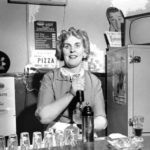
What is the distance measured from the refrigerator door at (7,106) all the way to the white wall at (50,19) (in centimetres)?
35

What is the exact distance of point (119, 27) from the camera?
12.1ft

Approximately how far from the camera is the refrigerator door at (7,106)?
296 centimetres

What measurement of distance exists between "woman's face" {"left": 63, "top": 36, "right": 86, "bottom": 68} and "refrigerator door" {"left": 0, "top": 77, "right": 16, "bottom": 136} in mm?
851

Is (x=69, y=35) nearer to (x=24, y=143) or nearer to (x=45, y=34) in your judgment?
(x=45, y=34)

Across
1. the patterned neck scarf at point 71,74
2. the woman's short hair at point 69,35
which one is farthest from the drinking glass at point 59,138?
the woman's short hair at point 69,35

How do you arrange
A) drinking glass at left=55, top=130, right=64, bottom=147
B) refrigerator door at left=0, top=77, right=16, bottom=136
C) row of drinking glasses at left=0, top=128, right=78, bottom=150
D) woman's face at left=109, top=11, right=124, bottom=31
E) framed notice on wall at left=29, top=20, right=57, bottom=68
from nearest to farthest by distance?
row of drinking glasses at left=0, top=128, right=78, bottom=150 → drinking glass at left=55, top=130, right=64, bottom=147 → refrigerator door at left=0, top=77, right=16, bottom=136 → framed notice on wall at left=29, top=20, right=57, bottom=68 → woman's face at left=109, top=11, right=124, bottom=31

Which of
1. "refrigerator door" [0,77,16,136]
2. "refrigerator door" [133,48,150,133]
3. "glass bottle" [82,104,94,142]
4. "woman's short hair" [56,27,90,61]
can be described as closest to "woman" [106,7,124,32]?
"refrigerator door" [133,48,150,133]

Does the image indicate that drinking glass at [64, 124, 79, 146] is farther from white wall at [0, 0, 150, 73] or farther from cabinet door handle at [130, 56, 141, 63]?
white wall at [0, 0, 150, 73]

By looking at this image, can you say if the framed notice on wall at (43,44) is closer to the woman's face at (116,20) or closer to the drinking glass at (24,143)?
the woman's face at (116,20)

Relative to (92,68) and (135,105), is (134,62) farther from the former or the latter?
(92,68)

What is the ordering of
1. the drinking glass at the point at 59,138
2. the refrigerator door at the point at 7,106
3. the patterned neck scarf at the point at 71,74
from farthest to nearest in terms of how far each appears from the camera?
1. the refrigerator door at the point at 7,106
2. the patterned neck scarf at the point at 71,74
3. the drinking glass at the point at 59,138

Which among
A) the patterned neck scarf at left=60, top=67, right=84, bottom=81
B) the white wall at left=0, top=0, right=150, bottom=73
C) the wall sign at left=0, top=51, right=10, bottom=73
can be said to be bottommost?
the patterned neck scarf at left=60, top=67, right=84, bottom=81

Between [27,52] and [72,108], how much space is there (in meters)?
1.34

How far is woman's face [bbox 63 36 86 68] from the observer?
8.12 feet
